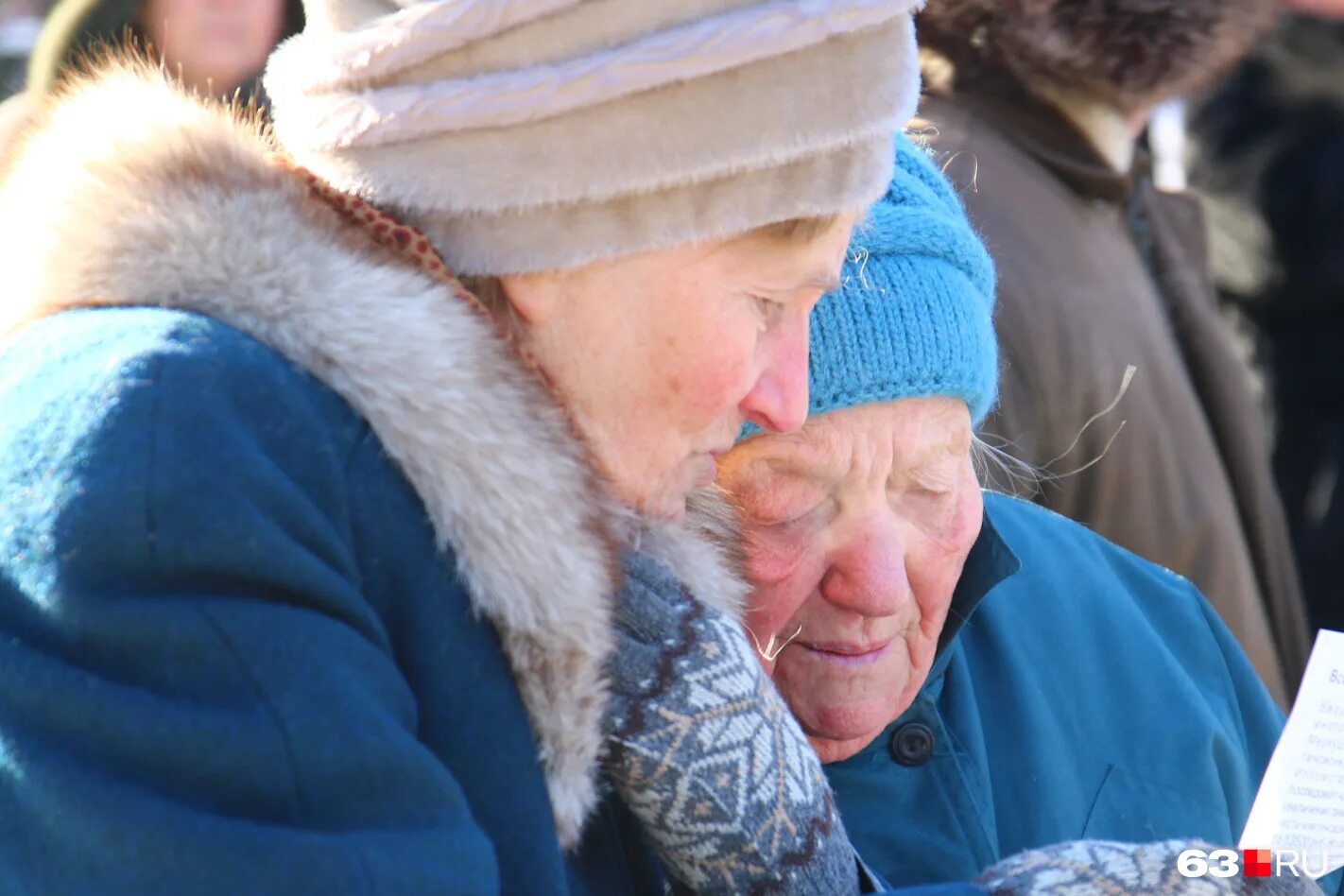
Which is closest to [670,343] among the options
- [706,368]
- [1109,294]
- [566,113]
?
[706,368]

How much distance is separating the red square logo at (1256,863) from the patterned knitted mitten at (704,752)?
0.45m

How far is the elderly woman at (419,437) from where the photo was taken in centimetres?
109

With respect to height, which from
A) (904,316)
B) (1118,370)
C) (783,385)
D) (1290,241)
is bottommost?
(1290,241)

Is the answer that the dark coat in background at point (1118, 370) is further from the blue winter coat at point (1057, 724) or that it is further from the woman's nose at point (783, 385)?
the woman's nose at point (783, 385)

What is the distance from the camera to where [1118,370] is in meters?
3.18

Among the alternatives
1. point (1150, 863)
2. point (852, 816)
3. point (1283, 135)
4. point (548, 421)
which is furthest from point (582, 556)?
point (1283, 135)

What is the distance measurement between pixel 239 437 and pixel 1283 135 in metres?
4.56

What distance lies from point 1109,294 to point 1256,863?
6.02ft

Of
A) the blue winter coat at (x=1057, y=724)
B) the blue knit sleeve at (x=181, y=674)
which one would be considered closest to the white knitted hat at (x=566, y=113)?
the blue knit sleeve at (x=181, y=674)

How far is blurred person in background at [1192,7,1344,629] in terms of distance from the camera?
4.93m

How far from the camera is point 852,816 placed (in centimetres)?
201

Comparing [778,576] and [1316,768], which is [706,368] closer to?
[778,576]

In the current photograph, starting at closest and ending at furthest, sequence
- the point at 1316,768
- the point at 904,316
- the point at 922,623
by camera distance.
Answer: the point at 1316,768, the point at 904,316, the point at 922,623
